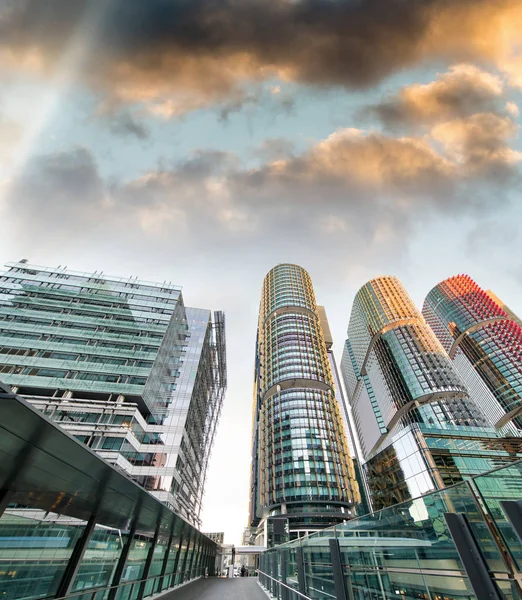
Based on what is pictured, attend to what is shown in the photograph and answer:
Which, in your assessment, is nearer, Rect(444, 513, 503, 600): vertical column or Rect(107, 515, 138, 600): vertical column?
Rect(444, 513, 503, 600): vertical column

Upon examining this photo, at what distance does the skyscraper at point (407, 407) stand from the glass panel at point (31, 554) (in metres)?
66.4

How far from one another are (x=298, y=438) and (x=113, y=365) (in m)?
49.9

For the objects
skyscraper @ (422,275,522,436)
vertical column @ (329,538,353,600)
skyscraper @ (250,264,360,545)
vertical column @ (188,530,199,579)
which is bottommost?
vertical column @ (329,538,353,600)

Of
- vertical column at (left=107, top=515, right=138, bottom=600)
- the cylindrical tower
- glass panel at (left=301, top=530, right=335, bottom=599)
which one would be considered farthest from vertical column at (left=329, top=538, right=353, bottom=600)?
the cylindrical tower

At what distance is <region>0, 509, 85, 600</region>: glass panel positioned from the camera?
6734mm

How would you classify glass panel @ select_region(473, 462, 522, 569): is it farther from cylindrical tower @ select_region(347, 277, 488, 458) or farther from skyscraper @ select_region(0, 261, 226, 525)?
cylindrical tower @ select_region(347, 277, 488, 458)

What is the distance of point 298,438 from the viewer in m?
73.5

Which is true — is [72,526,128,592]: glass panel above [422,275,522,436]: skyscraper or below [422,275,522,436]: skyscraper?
below

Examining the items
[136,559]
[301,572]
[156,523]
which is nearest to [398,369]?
[301,572]

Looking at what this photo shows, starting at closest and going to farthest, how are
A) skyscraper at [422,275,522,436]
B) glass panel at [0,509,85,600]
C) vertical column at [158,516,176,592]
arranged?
glass panel at [0,509,85,600], vertical column at [158,516,176,592], skyscraper at [422,275,522,436]

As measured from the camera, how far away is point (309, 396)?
8419 centimetres

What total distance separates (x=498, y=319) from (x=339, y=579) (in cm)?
16557

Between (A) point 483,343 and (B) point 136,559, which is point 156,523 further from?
(A) point 483,343

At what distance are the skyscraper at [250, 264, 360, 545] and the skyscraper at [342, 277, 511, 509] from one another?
1425 cm
